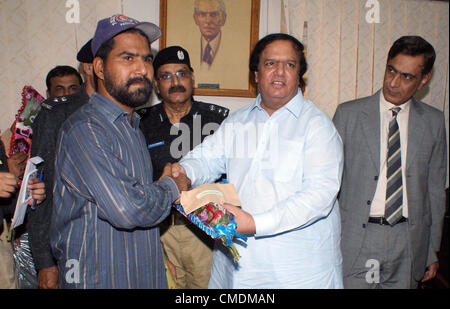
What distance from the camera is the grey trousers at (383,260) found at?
2.34 m

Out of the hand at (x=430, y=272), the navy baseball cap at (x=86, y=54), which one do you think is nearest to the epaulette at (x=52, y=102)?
the navy baseball cap at (x=86, y=54)

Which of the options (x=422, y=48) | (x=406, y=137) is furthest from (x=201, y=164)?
(x=422, y=48)

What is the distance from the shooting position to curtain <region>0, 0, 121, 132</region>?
120 inches

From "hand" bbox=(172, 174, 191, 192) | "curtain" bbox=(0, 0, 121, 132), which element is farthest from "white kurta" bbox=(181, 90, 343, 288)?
"curtain" bbox=(0, 0, 121, 132)

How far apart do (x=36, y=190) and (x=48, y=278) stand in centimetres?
54

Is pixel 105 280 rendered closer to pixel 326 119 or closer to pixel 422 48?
pixel 326 119

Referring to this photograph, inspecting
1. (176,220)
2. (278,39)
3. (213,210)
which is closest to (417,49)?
(278,39)

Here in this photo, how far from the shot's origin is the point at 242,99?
11.4 ft

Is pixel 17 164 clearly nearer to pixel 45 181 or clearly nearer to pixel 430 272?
pixel 45 181

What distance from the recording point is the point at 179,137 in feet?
8.87

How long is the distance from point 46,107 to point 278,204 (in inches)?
62.9

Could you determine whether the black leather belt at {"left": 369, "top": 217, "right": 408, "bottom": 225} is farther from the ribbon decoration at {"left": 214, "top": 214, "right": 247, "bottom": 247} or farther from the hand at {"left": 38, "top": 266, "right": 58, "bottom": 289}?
the hand at {"left": 38, "top": 266, "right": 58, "bottom": 289}

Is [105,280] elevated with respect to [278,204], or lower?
lower

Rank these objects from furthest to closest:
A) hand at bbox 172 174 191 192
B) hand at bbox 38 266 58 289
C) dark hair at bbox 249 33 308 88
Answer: hand at bbox 38 266 58 289
dark hair at bbox 249 33 308 88
hand at bbox 172 174 191 192
